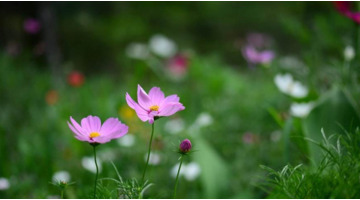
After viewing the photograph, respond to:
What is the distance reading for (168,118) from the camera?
203cm

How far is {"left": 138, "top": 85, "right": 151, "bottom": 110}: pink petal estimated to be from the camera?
1.92ft

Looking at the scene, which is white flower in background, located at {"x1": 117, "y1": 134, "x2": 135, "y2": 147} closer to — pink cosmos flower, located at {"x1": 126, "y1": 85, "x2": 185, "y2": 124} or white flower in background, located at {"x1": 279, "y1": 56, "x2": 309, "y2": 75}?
white flower in background, located at {"x1": 279, "y1": 56, "x2": 309, "y2": 75}

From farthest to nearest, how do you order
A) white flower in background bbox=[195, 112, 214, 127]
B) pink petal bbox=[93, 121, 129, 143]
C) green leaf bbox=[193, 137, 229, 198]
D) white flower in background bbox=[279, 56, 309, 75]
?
white flower in background bbox=[279, 56, 309, 75]
white flower in background bbox=[195, 112, 214, 127]
green leaf bbox=[193, 137, 229, 198]
pink petal bbox=[93, 121, 129, 143]

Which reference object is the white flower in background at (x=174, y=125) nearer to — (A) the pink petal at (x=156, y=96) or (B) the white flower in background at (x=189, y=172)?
(B) the white flower in background at (x=189, y=172)

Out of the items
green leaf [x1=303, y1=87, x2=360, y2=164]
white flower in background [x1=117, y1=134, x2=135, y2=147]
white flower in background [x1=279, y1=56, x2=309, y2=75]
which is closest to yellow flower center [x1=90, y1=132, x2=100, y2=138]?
green leaf [x1=303, y1=87, x2=360, y2=164]

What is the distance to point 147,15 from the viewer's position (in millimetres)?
4586

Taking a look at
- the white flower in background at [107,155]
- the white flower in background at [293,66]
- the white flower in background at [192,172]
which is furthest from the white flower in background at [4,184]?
the white flower in background at [293,66]

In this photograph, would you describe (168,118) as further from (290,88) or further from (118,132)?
(118,132)

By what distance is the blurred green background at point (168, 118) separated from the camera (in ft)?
4.12

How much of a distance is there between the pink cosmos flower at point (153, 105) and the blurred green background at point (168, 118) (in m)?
0.06

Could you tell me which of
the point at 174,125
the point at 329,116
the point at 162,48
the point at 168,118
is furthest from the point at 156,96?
the point at 162,48

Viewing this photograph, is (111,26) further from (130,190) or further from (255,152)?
(130,190)

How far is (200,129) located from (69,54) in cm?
300

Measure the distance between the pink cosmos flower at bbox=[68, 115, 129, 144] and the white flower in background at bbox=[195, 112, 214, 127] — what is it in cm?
116
